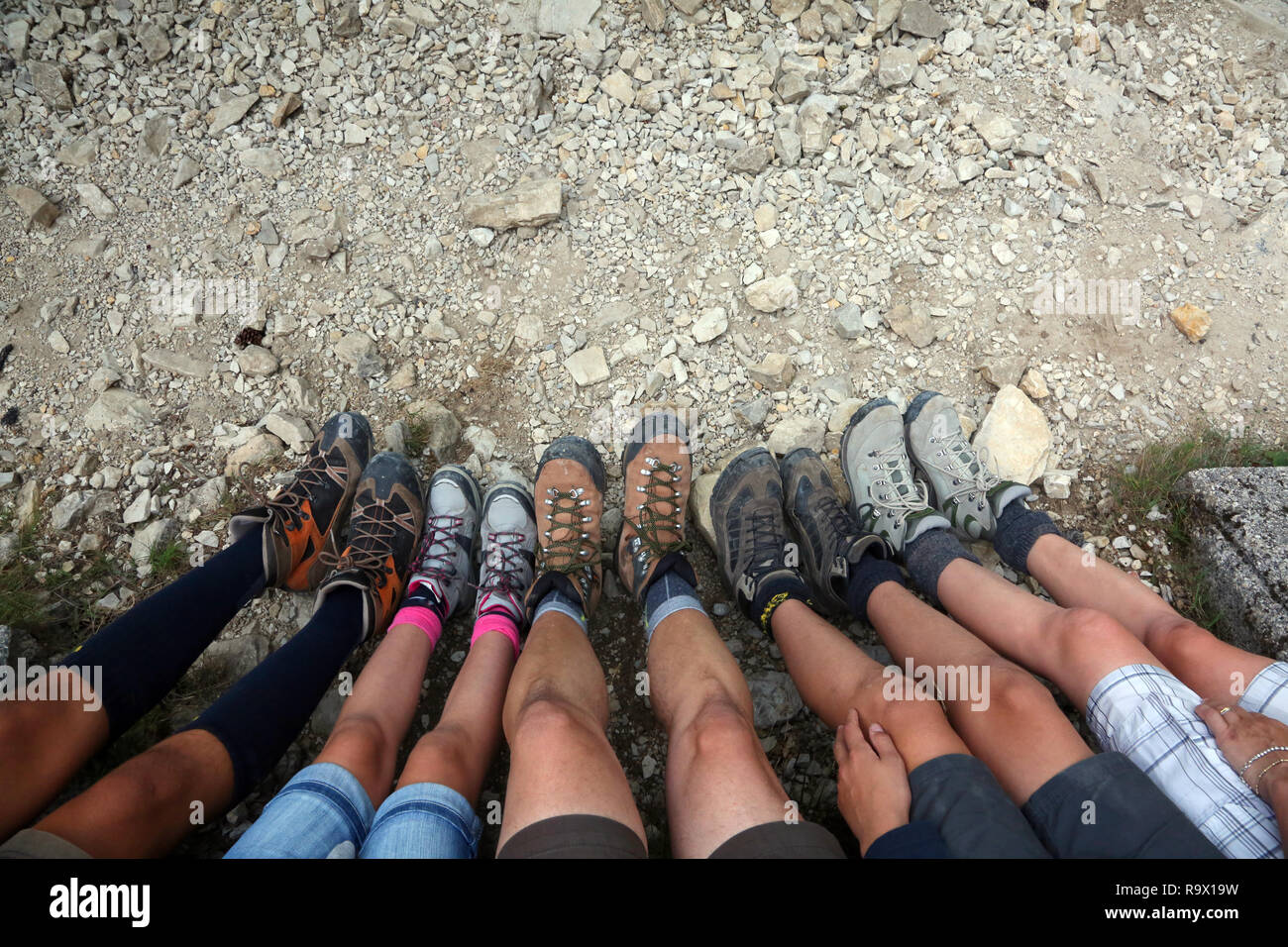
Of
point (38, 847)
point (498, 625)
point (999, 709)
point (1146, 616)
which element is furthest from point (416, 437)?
point (1146, 616)

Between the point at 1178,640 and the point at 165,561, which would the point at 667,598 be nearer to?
the point at 1178,640

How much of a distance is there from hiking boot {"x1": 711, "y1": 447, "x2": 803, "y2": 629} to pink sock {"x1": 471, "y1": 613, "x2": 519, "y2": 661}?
39.3 inches

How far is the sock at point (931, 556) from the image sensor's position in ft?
9.67

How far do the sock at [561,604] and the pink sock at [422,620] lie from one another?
17.7 inches

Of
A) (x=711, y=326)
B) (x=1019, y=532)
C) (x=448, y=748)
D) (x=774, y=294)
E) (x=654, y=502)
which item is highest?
(x=774, y=294)

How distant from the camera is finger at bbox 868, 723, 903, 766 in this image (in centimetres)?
207

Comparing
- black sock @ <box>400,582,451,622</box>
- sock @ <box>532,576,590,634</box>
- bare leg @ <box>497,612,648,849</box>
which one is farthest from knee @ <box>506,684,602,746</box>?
→ black sock @ <box>400,582,451,622</box>

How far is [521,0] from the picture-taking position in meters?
4.21

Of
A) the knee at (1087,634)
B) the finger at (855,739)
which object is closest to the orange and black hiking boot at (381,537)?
the finger at (855,739)

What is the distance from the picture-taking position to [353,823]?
2047 millimetres

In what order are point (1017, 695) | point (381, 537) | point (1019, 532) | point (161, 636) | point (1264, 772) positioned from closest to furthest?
point (1264, 772) < point (1017, 695) < point (161, 636) < point (1019, 532) < point (381, 537)

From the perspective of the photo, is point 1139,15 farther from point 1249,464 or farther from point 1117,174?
point 1249,464

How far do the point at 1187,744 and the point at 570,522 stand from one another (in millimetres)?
2333

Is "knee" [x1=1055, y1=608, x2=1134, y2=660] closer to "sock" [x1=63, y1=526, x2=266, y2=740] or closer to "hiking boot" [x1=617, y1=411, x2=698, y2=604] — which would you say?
"hiking boot" [x1=617, y1=411, x2=698, y2=604]
